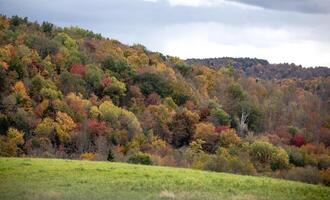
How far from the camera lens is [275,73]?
189m

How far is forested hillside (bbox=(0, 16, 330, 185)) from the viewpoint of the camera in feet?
213

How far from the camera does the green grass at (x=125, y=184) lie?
23.0 metres

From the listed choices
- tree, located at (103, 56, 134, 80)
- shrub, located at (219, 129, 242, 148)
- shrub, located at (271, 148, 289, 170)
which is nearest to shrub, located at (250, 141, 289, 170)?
shrub, located at (271, 148, 289, 170)

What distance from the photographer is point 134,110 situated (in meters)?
95.4

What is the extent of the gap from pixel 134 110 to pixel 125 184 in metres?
69.8

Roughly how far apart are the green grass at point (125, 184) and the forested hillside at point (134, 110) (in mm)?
12240

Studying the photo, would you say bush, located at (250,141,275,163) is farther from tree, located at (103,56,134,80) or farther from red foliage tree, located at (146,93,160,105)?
tree, located at (103,56,134,80)

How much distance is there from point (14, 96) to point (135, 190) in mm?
58045

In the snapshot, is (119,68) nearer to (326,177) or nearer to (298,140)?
(298,140)

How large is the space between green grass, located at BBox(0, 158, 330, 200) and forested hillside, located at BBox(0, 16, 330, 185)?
482 inches

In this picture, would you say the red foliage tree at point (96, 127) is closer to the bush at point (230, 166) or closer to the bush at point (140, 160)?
the bush at point (140, 160)

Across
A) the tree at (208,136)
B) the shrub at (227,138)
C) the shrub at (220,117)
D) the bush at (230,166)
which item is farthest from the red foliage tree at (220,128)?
the bush at (230,166)

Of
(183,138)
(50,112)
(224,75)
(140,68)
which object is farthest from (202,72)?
(50,112)

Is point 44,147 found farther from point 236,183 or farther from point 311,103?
point 311,103
